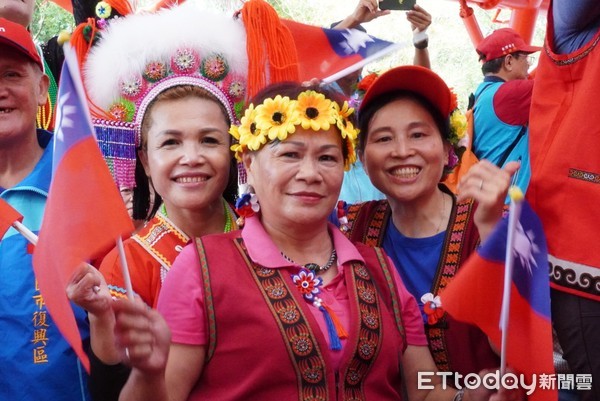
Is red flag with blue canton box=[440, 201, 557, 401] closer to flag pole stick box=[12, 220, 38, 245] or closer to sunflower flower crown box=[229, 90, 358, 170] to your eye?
sunflower flower crown box=[229, 90, 358, 170]

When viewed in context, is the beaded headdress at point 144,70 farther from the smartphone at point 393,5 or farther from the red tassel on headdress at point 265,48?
the smartphone at point 393,5

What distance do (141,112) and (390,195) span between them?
2.81ft

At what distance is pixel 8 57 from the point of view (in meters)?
2.34

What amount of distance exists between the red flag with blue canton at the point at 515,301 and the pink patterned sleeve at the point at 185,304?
0.63 metres

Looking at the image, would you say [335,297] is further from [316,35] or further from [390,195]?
[316,35]

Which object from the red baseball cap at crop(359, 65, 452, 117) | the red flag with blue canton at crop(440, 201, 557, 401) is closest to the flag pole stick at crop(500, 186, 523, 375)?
the red flag with blue canton at crop(440, 201, 557, 401)

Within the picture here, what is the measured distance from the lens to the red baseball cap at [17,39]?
2279mm

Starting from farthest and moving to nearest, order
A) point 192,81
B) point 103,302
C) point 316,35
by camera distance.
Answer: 1. point 316,35
2. point 192,81
3. point 103,302

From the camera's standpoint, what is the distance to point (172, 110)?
2416mm

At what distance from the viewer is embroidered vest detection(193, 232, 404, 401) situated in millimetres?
1899

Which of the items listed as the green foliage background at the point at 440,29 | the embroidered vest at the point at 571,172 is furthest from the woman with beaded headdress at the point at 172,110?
the green foliage background at the point at 440,29

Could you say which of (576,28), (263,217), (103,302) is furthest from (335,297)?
(576,28)

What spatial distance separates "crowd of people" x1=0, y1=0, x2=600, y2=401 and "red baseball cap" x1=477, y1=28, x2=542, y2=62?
7.47 feet

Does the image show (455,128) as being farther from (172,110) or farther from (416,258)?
(172,110)
